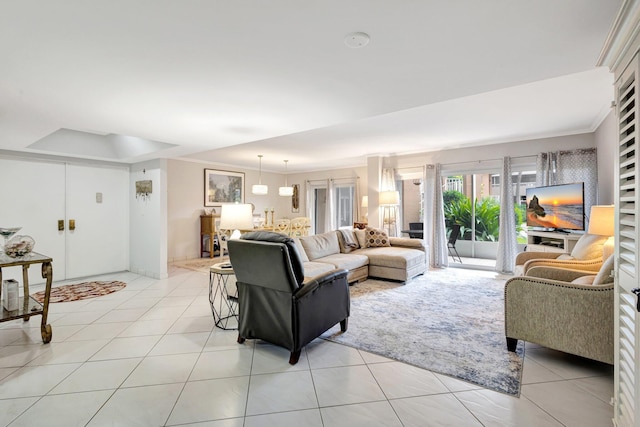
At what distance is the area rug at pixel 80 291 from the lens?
13.1ft

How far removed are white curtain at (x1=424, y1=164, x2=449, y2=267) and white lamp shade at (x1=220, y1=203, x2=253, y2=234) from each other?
407cm

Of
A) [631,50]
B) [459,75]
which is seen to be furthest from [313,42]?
[631,50]

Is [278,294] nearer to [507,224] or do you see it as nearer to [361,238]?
[361,238]

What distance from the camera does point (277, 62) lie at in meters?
1.94

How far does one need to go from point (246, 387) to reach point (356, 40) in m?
2.27

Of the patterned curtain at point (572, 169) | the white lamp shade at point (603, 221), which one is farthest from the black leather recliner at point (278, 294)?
the patterned curtain at point (572, 169)

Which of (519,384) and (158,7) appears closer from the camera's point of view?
(158,7)

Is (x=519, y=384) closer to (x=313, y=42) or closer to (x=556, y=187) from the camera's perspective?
(x=313, y=42)

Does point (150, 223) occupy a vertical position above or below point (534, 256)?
above

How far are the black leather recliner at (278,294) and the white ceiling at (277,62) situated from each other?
125cm

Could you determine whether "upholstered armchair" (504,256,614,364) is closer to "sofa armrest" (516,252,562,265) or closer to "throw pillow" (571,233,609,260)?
"throw pillow" (571,233,609,260)

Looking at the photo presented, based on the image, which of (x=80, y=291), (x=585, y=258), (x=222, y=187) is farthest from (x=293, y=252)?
(x=222, y=187)

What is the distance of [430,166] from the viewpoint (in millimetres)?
6059

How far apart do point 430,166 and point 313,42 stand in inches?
193
